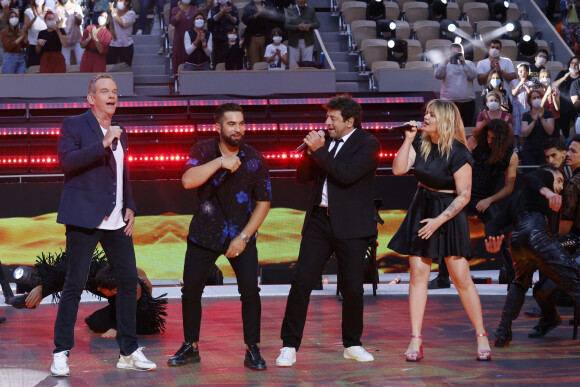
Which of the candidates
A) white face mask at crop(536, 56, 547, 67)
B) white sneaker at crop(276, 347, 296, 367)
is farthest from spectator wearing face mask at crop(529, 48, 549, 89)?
white sneaker at crop(276, 347, 296, 367)

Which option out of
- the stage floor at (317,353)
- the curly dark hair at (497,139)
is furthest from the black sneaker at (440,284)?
the curly dark hair at (497,139)

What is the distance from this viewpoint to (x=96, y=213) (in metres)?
5.25

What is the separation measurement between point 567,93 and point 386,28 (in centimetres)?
349

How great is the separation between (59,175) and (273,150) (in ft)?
8.32

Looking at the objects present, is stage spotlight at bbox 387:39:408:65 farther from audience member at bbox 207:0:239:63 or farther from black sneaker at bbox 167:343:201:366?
black sneaker at bbox 167:343:201:366

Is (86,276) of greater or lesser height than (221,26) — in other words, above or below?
below

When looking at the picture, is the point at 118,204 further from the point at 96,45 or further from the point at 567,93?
the point at 567,93

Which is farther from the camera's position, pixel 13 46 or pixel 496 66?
pixel 496 66

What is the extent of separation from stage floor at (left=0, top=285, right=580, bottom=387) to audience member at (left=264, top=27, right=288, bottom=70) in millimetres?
6333

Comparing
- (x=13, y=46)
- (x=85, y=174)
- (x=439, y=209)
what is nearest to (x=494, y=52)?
(x=13, y=46)

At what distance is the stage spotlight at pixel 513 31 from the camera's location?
16297mm

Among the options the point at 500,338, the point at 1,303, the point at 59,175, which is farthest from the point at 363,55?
the point at 500,338

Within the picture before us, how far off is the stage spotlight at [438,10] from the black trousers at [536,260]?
11184 millimetres

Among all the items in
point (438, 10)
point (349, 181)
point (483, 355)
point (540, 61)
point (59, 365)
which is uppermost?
point (438, 10)
